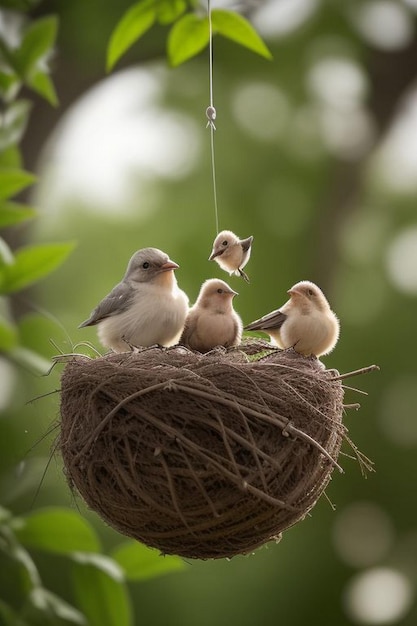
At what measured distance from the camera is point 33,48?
5.35 feet

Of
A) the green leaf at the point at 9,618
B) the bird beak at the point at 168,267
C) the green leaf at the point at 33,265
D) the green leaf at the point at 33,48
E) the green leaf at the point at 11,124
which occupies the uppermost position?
the green leaf at the point at 33,48

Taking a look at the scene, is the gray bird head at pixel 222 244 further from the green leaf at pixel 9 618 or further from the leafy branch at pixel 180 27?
the green leaf at pixel 9 618

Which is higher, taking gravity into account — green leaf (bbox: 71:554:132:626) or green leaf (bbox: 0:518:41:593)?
green leaf (bbox: 0:518:41:593)

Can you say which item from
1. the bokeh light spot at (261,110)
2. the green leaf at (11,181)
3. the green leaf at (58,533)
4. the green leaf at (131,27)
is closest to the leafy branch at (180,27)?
the green leaf at (131,27)

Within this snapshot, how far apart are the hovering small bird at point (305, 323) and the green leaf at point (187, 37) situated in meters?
0.52

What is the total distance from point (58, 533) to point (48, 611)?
0.47 feet

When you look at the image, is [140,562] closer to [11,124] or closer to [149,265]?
[149,265]

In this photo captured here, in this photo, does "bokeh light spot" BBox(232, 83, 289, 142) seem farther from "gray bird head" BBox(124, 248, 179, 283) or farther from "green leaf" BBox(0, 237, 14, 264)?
"green leaf" BBox(0, 237, 14, 264)

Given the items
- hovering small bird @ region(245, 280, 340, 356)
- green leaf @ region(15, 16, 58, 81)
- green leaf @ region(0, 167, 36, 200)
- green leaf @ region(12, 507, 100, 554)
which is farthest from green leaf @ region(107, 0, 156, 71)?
green leaf @ region(12, 507, 100, 554)

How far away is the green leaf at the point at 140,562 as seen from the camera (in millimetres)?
1914

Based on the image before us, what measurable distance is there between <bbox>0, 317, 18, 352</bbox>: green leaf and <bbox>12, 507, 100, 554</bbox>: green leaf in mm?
330

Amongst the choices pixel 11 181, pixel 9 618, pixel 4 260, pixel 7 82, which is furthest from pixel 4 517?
pixel 7 82

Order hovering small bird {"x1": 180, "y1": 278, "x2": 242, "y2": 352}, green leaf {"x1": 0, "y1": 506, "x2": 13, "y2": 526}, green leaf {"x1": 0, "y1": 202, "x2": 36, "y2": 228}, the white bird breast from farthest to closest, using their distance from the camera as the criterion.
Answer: hovering small bird {"x1": 180, "y1": 278, "x2": 242, "y2": 352} → the white bird breast → green leaf {"x1": 0, "y1": 506, "x2": 13, "y2": 526} → green leaf {"x1": 0, "y1": 202, "x2": 36, "y2": 228}

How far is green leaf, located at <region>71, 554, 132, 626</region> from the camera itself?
1818mm
